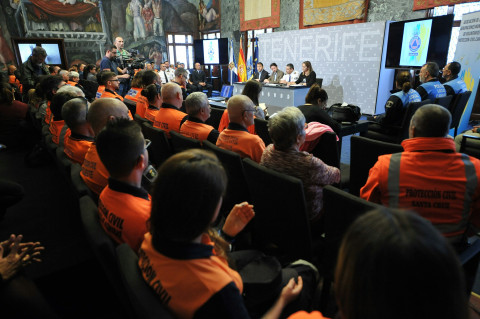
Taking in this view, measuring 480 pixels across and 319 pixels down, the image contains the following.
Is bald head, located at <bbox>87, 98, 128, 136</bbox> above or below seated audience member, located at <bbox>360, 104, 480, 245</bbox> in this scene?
above

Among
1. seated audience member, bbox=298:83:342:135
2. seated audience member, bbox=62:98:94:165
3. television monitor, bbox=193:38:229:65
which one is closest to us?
seated audience member, bbox=62:98:94:165

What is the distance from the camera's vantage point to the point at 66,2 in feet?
38.1

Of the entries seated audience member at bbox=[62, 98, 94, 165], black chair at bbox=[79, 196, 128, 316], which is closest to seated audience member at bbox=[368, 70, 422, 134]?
seated audience member at bbox=[62, 98, 94, 165]

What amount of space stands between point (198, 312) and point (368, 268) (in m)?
0.49

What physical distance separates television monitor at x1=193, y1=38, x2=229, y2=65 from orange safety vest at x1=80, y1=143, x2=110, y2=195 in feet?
33.8

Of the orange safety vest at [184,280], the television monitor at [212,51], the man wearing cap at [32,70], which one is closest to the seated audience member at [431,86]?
the orange safety vest at [184,280]

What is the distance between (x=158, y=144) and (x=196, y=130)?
0.37 meters

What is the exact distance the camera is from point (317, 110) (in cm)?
297

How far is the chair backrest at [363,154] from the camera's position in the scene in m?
1.94

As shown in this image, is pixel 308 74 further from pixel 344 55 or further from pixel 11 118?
pixel 11 118

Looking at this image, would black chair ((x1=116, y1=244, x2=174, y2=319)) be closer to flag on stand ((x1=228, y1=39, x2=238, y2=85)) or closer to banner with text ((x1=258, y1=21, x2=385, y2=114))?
banner with text ((x1=258, y1=21, x2=385, y2=114))

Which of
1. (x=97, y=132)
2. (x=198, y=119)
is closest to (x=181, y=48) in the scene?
(x=198, y=119)

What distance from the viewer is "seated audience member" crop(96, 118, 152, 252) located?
1144mm

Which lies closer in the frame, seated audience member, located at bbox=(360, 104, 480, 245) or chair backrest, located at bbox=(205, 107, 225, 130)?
seated audience member, located at bbox=(360, 104, 480, 245)
